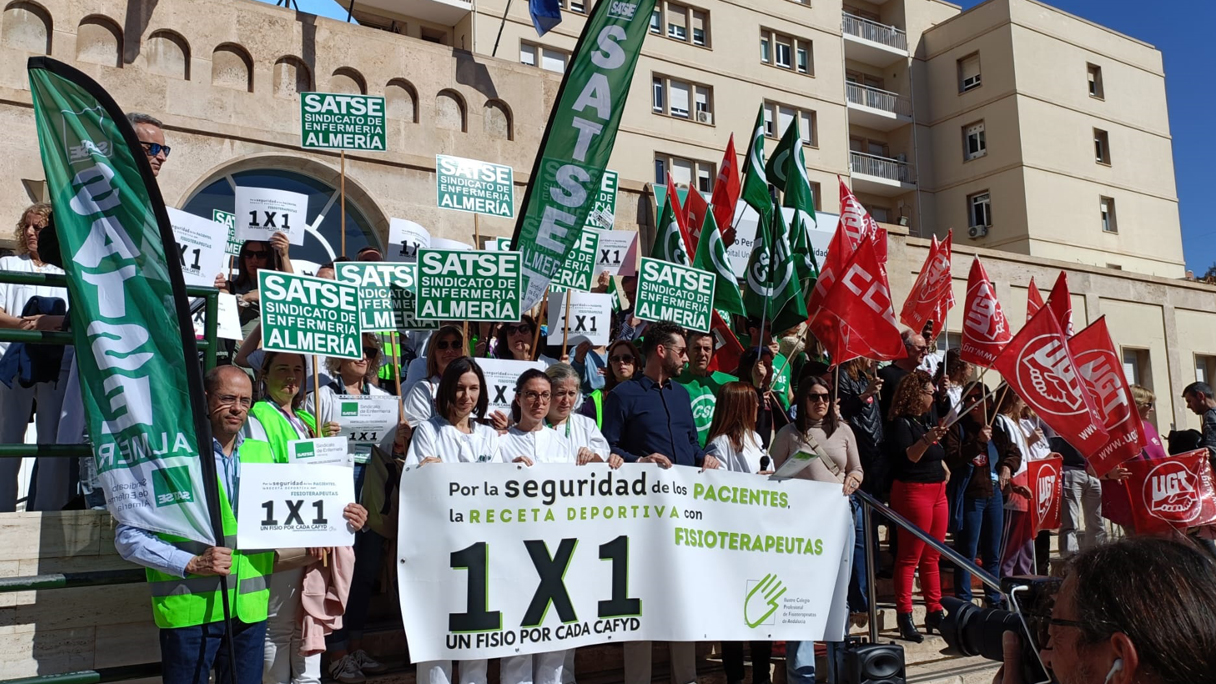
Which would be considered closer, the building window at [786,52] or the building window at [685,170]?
the building window at [685,170]

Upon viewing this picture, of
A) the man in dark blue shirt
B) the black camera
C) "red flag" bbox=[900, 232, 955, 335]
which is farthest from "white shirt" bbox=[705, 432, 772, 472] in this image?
"red flag" bbox=[900, 232, 955, 335]

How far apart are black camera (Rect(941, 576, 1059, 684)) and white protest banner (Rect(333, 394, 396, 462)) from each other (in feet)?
12.9

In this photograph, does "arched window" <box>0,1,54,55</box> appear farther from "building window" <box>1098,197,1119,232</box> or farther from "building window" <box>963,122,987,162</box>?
"building window" <box>1098,197,1119,232</box>

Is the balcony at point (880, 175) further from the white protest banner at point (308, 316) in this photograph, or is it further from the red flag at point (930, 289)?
A: the white protest banner at point (308, 316)

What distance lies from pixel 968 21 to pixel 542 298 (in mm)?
36802

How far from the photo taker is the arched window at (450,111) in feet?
42.4

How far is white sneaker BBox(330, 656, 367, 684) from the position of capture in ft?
16.8

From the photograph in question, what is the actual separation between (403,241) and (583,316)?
1642 mm

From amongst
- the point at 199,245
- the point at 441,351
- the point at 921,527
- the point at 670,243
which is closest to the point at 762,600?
the point at 921,527

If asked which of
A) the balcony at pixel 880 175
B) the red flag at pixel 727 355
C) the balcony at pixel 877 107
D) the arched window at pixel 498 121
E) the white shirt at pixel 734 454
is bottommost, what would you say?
the white shirt at pixel 734 454

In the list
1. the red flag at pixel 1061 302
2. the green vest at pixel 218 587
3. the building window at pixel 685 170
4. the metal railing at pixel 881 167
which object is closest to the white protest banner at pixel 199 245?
the green vest at pixel 218 587

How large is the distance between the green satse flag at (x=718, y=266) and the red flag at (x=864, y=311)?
36.7 inches

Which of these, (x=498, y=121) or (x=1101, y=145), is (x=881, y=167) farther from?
(x=498, y=121)

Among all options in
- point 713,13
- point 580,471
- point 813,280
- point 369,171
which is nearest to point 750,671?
point 580,471
